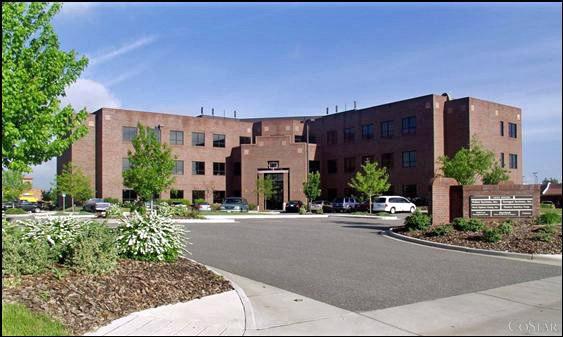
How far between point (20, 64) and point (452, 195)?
1547cm

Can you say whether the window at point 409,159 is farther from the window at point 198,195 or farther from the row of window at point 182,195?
the window at point 198,195

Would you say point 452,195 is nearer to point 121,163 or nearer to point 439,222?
point 439,222

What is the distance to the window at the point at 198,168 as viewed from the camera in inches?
2316

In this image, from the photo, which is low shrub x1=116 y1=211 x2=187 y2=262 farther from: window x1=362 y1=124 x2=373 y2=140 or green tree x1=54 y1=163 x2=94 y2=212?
window x1=362 y1=124 x2=373 y2=140

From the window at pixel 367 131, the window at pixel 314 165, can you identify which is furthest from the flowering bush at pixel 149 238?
the window at pixel 314 165

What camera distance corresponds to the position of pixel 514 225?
16.4 metres

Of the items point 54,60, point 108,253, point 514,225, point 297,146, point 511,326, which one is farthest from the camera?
point 297,146

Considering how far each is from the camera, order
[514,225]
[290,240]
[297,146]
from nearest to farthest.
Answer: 1. [514,225]
2. [290,240]
3. [297,146]

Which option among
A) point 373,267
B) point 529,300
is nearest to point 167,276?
point 373,267

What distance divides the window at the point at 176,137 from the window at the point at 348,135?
18.9m

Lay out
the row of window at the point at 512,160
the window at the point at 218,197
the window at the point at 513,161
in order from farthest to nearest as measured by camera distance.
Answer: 1. the window at the point at 218,197
2. the window at the point at 513,161
3. the row of window at the point at 512,160

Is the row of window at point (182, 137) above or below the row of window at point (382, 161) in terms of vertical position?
above

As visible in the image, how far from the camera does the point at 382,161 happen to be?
5394cm

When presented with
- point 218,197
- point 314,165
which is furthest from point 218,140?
point 314,165
